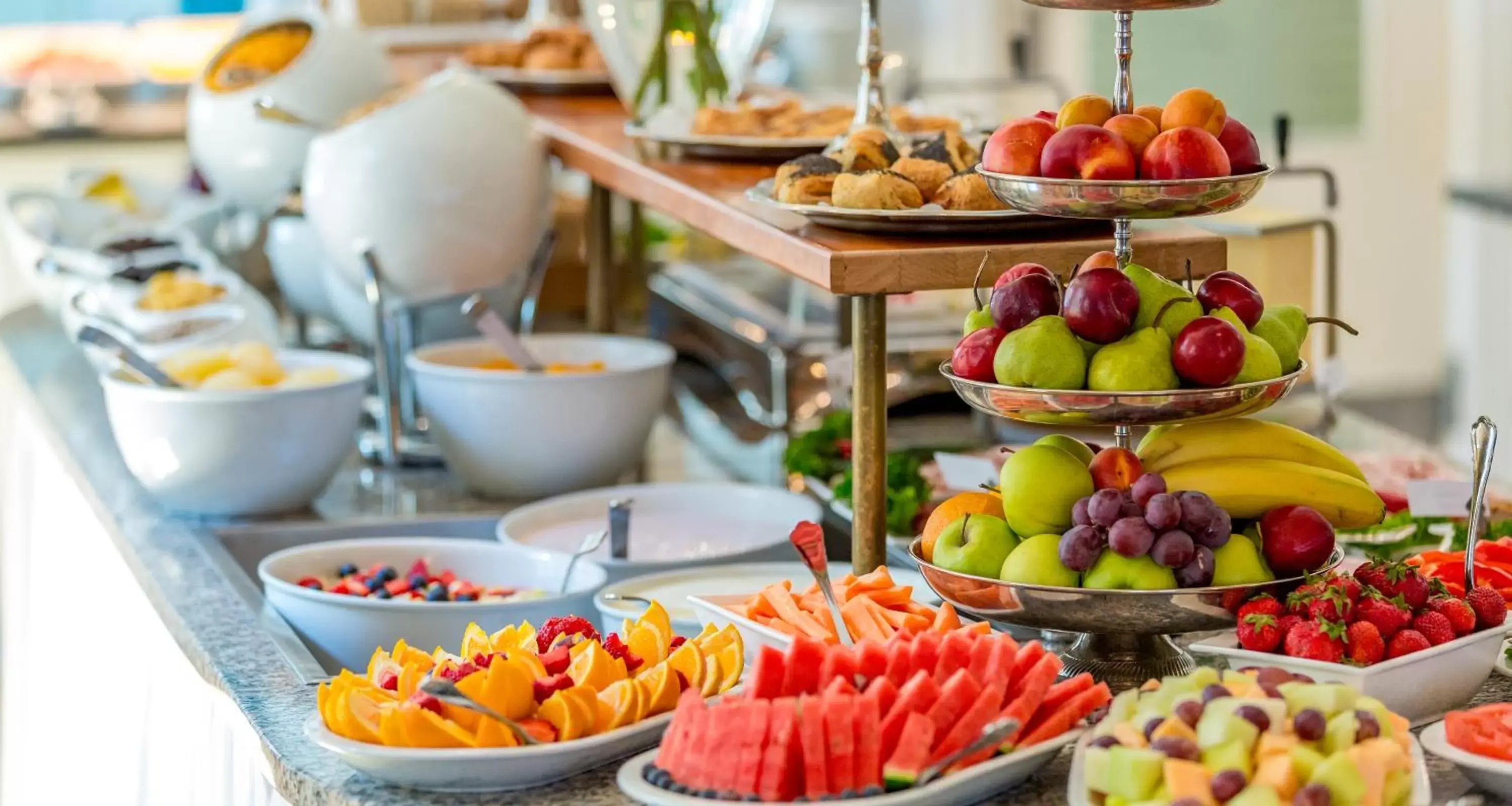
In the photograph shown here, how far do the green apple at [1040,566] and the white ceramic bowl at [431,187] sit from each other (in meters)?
1.09

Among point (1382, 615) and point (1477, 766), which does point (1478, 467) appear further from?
point (1477, 766)

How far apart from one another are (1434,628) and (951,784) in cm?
37

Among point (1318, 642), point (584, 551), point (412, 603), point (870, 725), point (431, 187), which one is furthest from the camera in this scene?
point (431, 187)

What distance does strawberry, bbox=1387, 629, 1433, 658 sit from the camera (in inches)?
49.4

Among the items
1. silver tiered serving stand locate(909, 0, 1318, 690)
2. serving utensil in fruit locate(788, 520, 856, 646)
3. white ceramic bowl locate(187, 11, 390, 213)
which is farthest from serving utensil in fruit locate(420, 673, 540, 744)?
white ceramic bowl locate(187, 11, 390, 213)

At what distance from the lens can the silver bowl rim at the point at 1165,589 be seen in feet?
4.21

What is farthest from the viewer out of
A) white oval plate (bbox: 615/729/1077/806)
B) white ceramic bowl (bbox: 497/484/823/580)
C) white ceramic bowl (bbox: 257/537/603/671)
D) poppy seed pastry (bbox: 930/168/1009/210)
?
white ceramic bowl (bbox: 497/484/823/580)

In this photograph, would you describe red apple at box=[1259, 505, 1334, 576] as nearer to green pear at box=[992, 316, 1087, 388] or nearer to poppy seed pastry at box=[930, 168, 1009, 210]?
green pear at box=[992, 316, 1087, 388]

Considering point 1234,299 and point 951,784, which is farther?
point 1234,299

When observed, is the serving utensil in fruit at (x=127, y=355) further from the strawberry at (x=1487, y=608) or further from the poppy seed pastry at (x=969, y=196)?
the strawberry at (x=1487, y=608)

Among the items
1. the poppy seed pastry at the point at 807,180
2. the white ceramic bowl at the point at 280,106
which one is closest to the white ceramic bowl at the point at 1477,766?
the poppy seed pastry at the point at 807,180

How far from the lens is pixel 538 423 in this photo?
2.14m

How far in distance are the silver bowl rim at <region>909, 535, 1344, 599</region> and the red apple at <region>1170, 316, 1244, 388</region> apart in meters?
0.13

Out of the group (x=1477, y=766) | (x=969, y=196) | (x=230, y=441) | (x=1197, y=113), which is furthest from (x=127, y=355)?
(x=1477, y=766)
